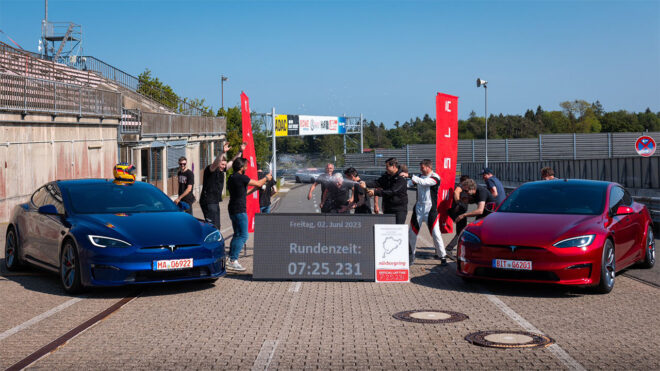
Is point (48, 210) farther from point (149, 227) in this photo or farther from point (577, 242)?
point (577, 242)

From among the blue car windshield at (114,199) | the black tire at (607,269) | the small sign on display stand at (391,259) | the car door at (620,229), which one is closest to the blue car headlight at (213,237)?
the blue car windshield at (114,199)

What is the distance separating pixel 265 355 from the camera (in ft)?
21.6

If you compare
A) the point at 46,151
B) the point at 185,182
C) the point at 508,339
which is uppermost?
the point at 46,151

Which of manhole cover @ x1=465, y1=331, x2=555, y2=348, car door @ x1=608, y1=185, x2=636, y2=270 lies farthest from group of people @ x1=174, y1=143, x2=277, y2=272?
manhole cover @ x1=465, y1=331, x2=555, y2=348

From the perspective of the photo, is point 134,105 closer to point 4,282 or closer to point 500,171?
point 500,171

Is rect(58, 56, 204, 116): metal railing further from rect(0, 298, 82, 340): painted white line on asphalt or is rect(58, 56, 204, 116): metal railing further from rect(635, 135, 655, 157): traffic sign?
rect(0, 298, 82, 340): painted white line on asphalt

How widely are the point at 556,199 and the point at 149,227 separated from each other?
5.72m

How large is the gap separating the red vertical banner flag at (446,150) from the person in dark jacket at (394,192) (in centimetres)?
137

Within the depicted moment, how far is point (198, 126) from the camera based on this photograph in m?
47.4

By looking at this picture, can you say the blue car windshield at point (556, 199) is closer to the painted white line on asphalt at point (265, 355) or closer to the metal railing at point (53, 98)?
the painted white line on asphalt at point (265, 355)

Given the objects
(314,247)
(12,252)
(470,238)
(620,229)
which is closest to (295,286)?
(314,247)

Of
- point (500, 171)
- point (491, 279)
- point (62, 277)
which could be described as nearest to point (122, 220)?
point (62, 277)

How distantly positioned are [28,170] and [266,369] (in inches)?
816

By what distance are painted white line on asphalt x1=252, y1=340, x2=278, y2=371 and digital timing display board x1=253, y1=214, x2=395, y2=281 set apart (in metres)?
4.09
